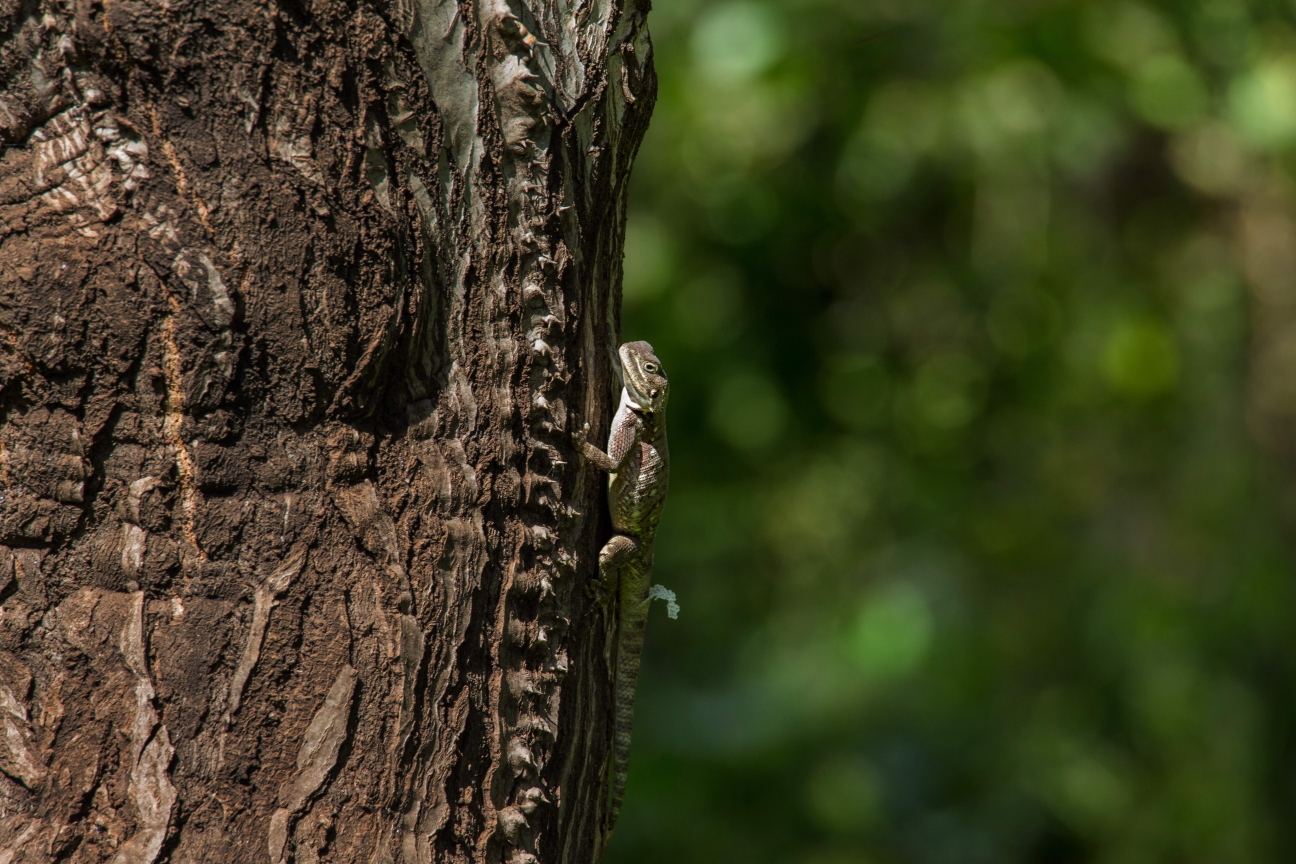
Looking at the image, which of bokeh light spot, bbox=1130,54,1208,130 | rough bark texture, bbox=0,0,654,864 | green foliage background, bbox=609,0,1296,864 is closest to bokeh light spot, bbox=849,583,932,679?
green foliage background, bbox=609,0,1296,864

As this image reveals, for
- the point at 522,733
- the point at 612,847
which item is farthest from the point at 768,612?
the point at 522,733

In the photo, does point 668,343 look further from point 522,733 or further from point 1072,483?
point 522,733

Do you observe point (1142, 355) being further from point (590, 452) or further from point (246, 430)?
point (246, 430)

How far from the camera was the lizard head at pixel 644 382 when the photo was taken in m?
3.93

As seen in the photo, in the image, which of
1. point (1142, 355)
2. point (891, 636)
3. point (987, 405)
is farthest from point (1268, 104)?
point (891, 636)

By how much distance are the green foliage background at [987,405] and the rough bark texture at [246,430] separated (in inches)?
186

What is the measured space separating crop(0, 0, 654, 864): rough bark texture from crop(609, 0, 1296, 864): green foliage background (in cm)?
472

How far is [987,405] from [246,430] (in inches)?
303

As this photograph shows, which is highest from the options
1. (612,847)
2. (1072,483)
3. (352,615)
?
(352,615)

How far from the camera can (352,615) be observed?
6.48 ft

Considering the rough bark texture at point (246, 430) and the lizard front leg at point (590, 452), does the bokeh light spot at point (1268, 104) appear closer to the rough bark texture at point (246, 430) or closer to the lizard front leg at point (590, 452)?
the lizard front leg at point (590, 452)

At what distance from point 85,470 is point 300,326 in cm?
46

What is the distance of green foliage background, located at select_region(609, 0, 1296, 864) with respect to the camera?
275 inches

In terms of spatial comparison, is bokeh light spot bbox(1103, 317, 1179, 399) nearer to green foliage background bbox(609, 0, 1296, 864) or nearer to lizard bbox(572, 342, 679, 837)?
green foliage background bbox(609, 0, 1296, 864)
